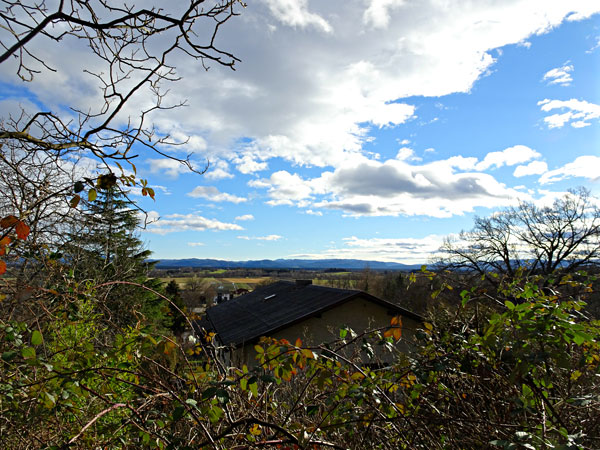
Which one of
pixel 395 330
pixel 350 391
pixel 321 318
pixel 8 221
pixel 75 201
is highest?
pixel 75 201

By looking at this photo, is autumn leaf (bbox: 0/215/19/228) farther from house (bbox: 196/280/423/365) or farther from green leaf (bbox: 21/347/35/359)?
house (bbox: 196/280/423/365)

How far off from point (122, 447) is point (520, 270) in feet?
9.73

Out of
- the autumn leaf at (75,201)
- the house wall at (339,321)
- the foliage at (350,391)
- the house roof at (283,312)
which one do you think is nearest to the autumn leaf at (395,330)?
the foliage at (350,391)

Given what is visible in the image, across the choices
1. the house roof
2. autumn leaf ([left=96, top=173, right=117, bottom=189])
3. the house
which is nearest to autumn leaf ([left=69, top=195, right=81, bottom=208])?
autumn leaf ([left=96, top=173, right=117, bottom=189])

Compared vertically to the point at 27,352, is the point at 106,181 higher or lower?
higher

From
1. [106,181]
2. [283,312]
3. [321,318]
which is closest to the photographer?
[106,181]

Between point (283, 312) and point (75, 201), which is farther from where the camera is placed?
point (283, 312)

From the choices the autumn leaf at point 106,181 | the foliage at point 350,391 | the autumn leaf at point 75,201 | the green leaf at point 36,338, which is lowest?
the foliage at point 350,391

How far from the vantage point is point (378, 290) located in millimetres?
45938

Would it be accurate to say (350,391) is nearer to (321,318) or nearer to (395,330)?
(395,330)

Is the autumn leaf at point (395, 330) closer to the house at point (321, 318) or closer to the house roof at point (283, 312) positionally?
the house roof at point (283, 312)

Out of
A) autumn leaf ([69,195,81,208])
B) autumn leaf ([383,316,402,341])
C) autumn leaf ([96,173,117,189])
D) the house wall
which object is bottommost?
the house wall

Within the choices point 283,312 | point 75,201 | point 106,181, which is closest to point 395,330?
point 106,181

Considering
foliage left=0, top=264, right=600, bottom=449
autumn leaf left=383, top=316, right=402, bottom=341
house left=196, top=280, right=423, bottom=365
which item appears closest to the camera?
foliage left=0, top=264, right=600, bottom=449
